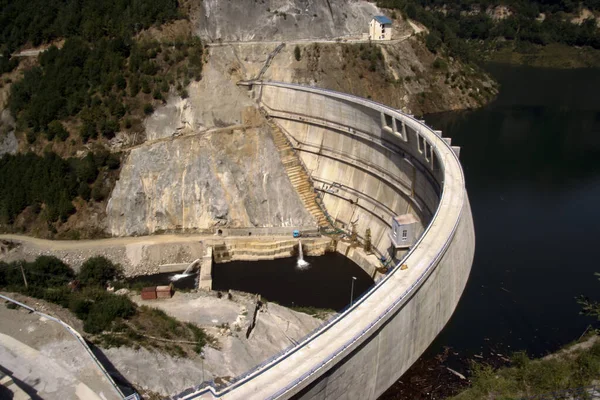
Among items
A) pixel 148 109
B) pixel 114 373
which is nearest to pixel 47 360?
pixel 114 373

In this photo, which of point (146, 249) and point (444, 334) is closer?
point (444, 334)

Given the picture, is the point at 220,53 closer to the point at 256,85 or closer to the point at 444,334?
the point at 256,85

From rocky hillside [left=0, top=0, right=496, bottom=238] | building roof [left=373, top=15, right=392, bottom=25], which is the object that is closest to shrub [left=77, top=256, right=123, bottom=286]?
rocky hillside [left=0, top=0, right=496, bottom=238]

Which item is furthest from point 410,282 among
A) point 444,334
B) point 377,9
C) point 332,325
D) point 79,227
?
point 377,9

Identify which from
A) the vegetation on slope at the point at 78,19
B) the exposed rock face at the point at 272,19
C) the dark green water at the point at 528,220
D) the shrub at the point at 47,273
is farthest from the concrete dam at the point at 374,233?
the shrub at the point at 47,273

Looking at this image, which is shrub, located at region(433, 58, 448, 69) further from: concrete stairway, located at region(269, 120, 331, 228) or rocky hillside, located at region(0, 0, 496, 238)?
concrete stairway, located at region(269, 120, 331, 228)

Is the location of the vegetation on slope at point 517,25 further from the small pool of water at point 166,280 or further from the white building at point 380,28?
the small pool of water at point 166,280
